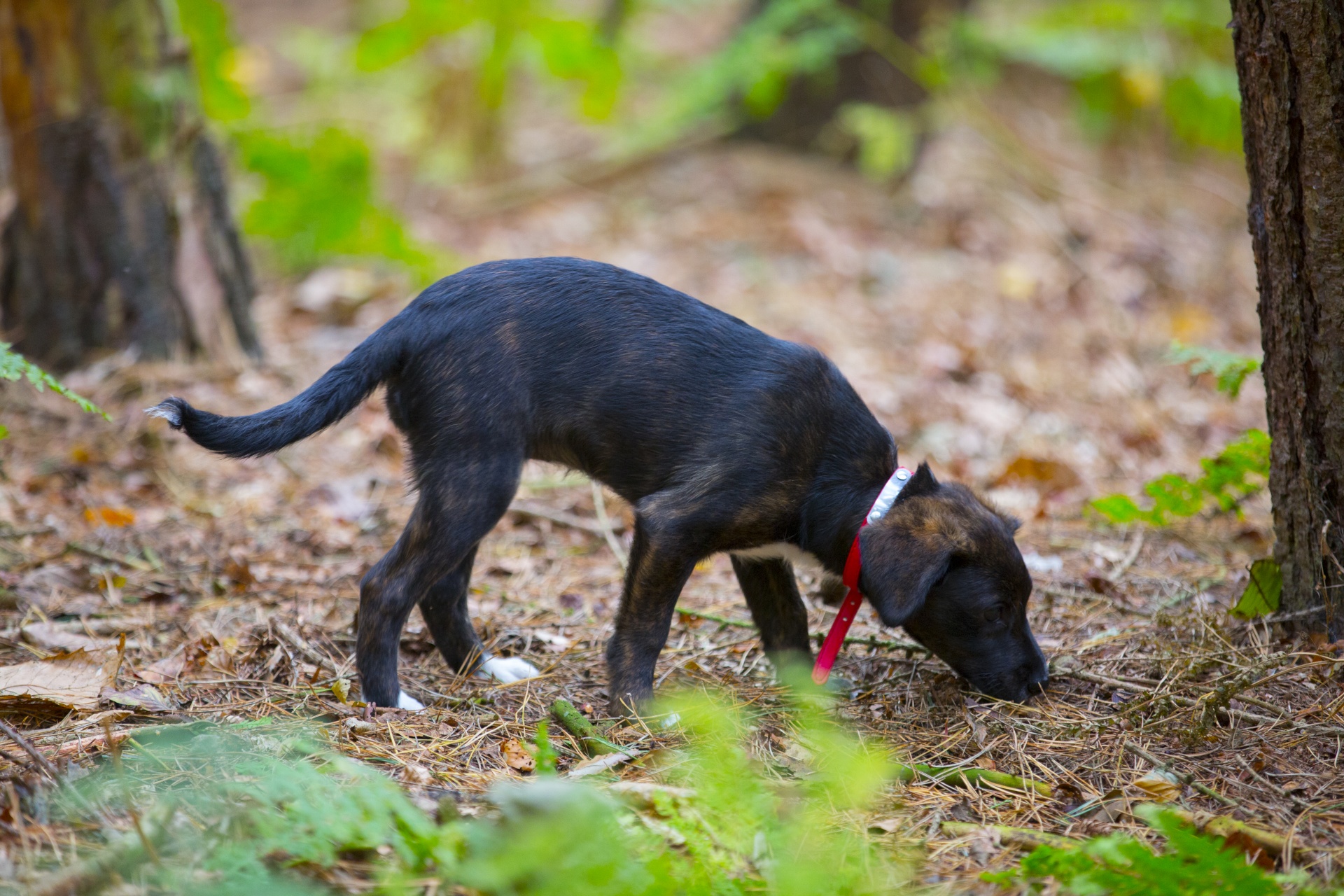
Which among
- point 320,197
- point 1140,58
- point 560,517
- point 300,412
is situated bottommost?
point 560,517

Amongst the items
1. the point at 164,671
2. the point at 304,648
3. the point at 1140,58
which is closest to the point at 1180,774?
the point at 304,648

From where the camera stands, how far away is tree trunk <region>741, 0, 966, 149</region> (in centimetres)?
1077

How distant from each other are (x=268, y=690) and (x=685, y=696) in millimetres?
1393

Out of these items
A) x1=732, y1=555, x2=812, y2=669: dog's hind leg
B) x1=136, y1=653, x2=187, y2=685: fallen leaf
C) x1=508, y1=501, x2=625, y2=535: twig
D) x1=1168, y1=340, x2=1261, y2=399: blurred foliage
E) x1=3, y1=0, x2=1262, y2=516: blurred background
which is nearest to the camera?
x1=136, y1=653, x2=187, y2=685: fallen leaf

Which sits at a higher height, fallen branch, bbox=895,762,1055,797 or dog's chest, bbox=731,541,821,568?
dog's chest, bbox=731,541,821,568

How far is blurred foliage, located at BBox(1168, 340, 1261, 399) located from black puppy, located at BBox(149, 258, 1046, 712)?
1155 millimetres

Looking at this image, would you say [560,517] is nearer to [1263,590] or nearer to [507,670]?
[507,670]

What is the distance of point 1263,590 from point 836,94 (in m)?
8.28

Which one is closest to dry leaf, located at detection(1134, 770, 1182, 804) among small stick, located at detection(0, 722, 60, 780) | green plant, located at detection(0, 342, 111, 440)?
small stick, located at detection(0, 722, 60, 780)

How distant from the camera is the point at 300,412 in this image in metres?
3.58

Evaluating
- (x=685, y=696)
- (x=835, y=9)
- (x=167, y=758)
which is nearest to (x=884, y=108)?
(x=835, y=9)

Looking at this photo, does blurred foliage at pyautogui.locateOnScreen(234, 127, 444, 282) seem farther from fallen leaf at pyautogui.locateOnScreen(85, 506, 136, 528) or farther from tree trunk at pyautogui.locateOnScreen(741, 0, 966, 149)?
tree trunk at pyautogui.locateOnScreen(741, 0, 966, 149)

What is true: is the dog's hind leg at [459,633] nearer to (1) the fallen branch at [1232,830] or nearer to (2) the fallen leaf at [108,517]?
(2) the fallen leaf at [108,517]

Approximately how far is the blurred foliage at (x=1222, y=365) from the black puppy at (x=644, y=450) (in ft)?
3.79
